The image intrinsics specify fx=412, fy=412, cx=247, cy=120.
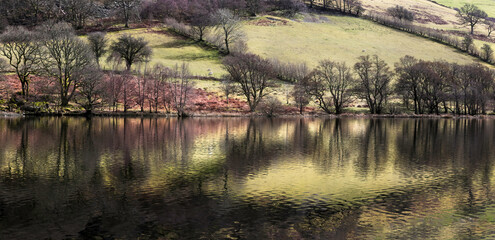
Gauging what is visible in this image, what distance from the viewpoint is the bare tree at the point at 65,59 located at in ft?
241

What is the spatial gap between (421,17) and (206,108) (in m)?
149

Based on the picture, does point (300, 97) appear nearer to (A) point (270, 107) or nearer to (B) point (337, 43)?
(A) point (270, 107)

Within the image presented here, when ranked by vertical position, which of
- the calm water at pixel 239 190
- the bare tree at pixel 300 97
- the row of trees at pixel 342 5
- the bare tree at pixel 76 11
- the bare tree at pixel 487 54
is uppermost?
the row of trees at pixel 342 5

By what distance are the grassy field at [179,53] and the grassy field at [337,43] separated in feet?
43.7

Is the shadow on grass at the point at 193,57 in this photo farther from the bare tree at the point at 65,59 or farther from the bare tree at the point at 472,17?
the bare tree at the point at 472,17

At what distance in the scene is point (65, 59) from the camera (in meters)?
73.8

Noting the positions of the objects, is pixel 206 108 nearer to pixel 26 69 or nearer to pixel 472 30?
pixel 26 69

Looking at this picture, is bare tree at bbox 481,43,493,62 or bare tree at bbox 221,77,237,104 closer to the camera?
bare tree at bbox 221,77,237,104

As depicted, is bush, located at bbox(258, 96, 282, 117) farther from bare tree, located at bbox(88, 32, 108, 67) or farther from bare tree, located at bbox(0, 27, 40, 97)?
bare tree, located at bbox(0, 27, 40, 97)

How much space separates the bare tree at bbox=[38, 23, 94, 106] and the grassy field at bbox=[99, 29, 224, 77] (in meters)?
19.2

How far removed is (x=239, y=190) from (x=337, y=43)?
11745cm

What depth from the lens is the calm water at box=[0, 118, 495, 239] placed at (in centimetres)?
1652

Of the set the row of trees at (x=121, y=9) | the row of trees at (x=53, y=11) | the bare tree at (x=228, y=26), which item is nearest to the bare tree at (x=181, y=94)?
the bare tree at (x=228, y=26)

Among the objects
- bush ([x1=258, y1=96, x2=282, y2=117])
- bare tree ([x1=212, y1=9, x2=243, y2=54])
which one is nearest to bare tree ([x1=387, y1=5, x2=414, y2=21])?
bare tree ([x1=212, y1=9, x2=243, y2=54])
